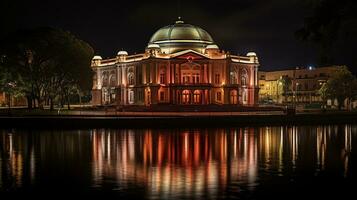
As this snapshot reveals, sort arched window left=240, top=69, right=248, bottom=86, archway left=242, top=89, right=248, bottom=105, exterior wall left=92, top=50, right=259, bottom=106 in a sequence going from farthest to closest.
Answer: arched window left=240, top=69, right=248, bottom=86
archway left=242, top=89, right=248, bottom=105
exterior wall left=92, top=50, right=259, bottom=106

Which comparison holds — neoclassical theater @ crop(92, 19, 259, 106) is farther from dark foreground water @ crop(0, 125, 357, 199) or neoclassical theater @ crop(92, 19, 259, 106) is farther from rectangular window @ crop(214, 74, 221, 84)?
dark foreground water @ crop(0, 125, 357, 199)

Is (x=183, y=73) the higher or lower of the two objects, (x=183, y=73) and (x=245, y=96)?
the higher

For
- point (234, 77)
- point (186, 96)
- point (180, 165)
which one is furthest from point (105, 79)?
point (180, 165)

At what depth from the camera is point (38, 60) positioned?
86.3 meters

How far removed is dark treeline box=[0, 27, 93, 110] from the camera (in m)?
83.6

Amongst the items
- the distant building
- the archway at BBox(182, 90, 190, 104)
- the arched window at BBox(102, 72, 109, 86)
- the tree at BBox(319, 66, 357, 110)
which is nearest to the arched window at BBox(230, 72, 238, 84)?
the archway at BBox(182, 90, 190, 104)

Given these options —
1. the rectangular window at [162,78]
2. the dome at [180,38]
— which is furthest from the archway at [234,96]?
the rectangular window at [162,78]

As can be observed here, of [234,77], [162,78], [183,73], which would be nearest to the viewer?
[162,78]

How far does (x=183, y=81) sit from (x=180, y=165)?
86.7 metres

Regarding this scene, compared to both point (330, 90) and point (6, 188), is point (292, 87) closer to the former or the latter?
point (330, 90)

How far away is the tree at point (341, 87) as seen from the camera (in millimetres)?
111838

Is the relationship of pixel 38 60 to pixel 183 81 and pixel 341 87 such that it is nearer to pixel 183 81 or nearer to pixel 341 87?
pixel 183 81

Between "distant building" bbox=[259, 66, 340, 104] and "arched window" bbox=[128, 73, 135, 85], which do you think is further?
"distant building" bbox=[259, 66, 340, 104]

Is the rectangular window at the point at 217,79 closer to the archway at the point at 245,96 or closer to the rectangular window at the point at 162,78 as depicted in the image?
the archway at the point at 245,96
